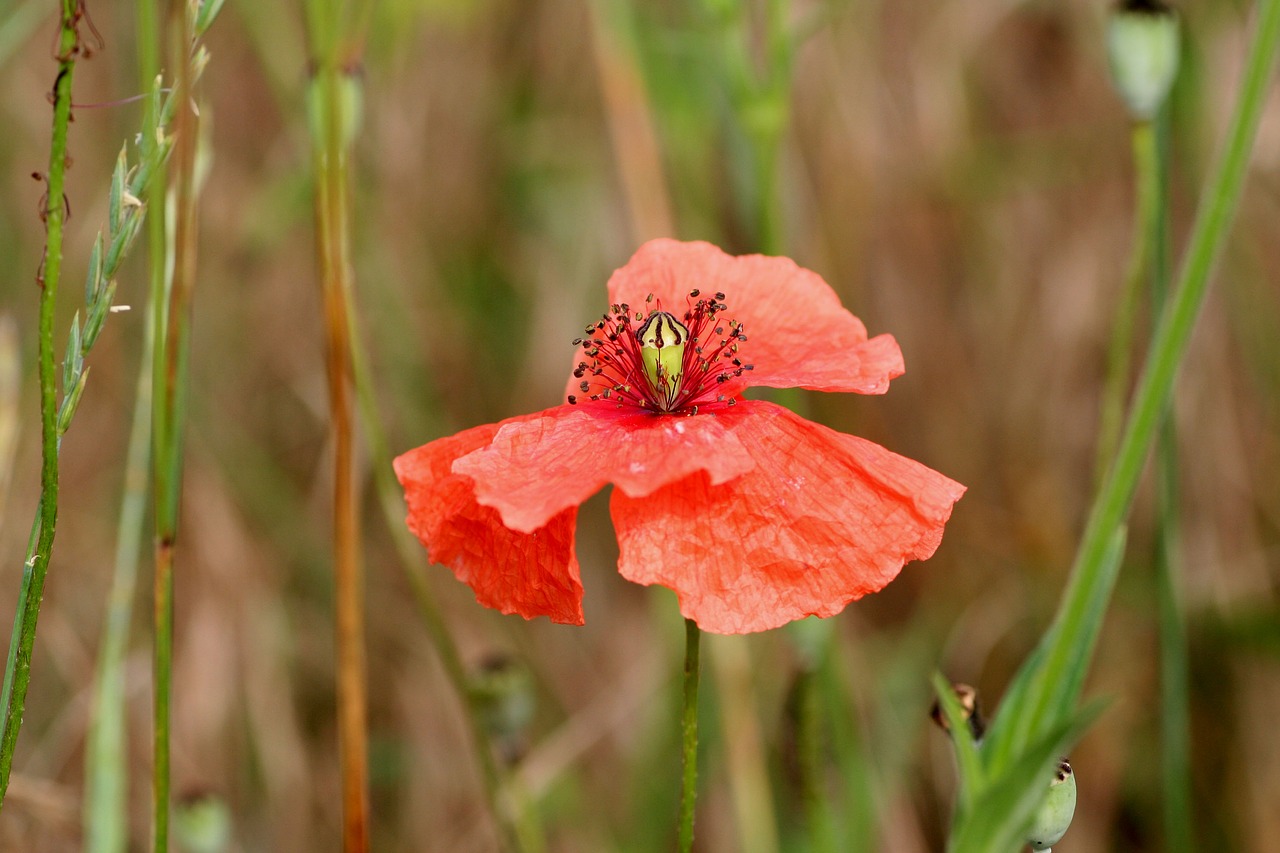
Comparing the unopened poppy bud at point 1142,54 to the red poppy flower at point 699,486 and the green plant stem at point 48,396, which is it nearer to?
the red poppy flower at point 699,486

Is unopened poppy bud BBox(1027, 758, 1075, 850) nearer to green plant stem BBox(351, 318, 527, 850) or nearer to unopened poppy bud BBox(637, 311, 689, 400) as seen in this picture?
unopened poppy bud BBox(637, 311, 689, 400)

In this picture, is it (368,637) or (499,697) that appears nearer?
(499,697)

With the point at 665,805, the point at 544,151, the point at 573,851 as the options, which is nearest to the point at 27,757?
the point at 573,851

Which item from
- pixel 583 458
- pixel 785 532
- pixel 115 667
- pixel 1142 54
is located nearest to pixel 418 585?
pixel 115 667

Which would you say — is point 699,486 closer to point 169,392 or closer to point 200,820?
point 169,392

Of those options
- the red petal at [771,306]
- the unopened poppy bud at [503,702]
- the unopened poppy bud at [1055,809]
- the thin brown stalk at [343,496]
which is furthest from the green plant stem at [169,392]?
the unopened poppy bud at [1055,809]

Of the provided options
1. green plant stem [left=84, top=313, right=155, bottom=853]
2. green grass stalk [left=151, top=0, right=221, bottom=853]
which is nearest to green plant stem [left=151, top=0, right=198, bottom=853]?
green grass stalk [left=151, top=0, right=221, bottom=853]

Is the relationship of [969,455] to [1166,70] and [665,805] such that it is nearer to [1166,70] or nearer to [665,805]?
[665,805]
